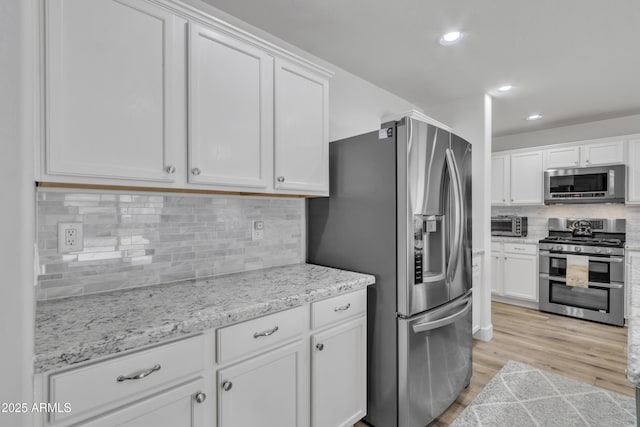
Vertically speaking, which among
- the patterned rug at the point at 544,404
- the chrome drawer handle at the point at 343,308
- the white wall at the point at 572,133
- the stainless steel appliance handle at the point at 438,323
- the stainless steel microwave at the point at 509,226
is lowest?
the patterned rug at the point at 544,404

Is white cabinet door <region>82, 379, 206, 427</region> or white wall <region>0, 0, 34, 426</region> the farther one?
white cabinet door <region>82, 379, 206, 427</region>

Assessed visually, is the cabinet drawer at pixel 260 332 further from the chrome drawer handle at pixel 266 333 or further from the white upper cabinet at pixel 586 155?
the white upper cabinet at pixel 586 155

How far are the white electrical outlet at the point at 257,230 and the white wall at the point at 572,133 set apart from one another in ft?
16.1

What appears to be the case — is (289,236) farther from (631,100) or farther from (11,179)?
(631,100)

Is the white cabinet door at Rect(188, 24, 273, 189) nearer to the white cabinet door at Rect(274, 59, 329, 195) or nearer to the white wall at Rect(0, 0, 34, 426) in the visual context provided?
the white cabinet door at Rect(274, 59, 329, 195)

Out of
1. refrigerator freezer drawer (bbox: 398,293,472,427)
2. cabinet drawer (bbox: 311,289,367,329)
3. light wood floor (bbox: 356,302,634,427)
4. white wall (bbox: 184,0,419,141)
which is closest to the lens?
cabinet drawer (bbox: 311,289,367,329)

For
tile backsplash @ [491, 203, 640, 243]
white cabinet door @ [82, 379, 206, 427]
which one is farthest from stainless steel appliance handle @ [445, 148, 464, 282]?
tile backsplash @ [491, 203, 640, 243]

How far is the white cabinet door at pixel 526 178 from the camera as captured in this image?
4.54 m

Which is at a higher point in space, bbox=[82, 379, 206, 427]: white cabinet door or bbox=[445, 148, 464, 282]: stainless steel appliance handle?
bbox=[445, 148, 464, 282]: stainless steel appliance handle

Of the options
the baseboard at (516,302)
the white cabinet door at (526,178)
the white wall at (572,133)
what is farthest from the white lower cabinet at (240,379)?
the white wall at (572,133)

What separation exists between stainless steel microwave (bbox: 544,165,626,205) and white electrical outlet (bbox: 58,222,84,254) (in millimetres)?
5227

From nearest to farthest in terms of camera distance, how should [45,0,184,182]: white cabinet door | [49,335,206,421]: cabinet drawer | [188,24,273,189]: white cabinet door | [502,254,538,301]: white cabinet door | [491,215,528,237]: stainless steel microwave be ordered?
[49,335,206,421]: cabinet drawer → [45,0,184,182]: white cabinet door → [188,24,273,189]: white cabinet door → [502,254,538,301]: white cabinet door → [491,215,528,237]: stainless steel microwave

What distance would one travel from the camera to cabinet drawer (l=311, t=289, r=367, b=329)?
5.25 feet

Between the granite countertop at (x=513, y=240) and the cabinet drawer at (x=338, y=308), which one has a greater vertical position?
the granite countertop at (x=513, y=240)
